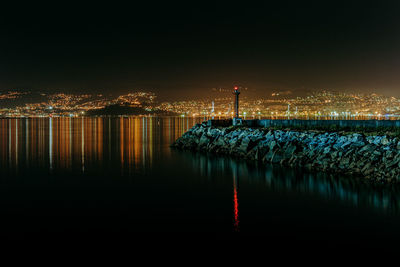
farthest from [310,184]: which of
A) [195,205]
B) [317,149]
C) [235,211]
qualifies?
[195,205]

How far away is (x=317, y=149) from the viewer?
80.2 ft

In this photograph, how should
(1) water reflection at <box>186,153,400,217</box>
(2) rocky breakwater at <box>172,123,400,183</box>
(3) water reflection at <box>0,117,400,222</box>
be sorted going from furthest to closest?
1. (2) rocky breakwater at <box>172,123,400,183</box>
2. (3) water reflection at <box>0,117,400,222</box>
3. (1) water reflection at <box>186,153,400,217</box>

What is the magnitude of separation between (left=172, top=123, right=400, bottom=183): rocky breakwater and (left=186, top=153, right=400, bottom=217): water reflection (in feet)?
3.65

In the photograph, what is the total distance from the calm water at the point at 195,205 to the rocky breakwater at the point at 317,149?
1.33m

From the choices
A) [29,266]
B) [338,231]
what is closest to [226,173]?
[338,231]

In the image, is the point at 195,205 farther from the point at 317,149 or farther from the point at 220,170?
the point at 317,149

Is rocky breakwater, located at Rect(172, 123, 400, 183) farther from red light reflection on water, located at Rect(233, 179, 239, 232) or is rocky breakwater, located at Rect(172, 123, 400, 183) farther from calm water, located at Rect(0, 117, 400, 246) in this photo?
red light reflection on water, located at Rect(233, 179, 239, 232)

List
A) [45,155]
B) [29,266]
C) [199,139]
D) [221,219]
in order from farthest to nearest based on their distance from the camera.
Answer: [199,139]
[45,155]
[221,219]
[29,266]

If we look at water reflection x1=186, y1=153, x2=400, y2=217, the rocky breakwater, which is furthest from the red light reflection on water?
the rocky breakwater

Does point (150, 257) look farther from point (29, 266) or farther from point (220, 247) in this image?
point (29, 266)

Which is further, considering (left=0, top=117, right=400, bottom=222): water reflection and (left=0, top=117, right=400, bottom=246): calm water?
(left=0, top=117, right=400, bottom=222): water reflection

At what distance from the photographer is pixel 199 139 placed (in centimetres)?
3856

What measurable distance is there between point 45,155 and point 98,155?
14.8 feet

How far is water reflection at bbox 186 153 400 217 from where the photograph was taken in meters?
15.3
